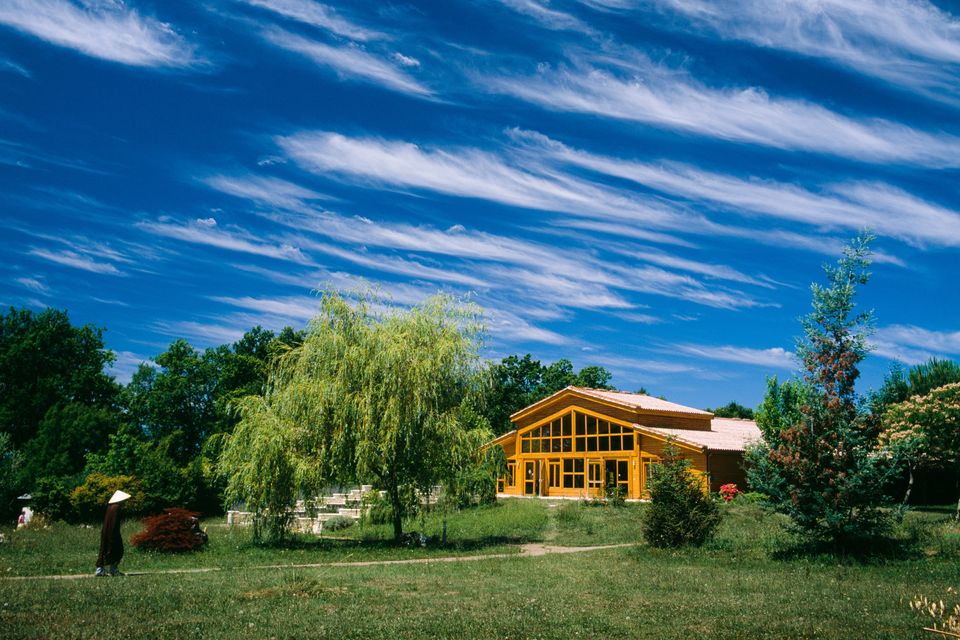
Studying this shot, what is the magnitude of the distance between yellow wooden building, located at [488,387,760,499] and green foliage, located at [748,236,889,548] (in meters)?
21.5

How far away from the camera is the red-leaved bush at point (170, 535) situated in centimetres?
2095

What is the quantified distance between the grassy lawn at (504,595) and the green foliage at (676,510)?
2.12 feet

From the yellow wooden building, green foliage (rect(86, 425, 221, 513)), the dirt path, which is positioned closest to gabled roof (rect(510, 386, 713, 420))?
the yellow wooden building

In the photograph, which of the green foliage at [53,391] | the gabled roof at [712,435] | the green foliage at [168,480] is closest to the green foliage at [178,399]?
the green foliage at [53,391]

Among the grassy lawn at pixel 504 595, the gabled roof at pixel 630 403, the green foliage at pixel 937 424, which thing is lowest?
the grassy lawn at pixel 504 595

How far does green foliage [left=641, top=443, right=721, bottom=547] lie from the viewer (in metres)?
20.7

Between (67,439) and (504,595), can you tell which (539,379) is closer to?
(67,439)

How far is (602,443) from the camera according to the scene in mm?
45250

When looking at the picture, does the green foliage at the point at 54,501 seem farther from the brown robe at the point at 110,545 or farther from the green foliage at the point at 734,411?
the green foliage at the point at 734,411

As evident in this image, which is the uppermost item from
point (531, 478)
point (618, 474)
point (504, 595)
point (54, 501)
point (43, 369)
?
point (43, 369)

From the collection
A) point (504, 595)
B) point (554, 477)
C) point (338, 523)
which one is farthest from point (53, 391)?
point (504, 595)

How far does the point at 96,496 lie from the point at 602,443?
27.3m

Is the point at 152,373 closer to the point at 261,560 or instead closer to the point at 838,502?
the point at 261,560

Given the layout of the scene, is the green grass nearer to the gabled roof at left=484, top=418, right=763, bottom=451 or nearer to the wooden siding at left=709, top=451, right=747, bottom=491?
the gabled roof at left=484, top=418, right=763, bottom=451
